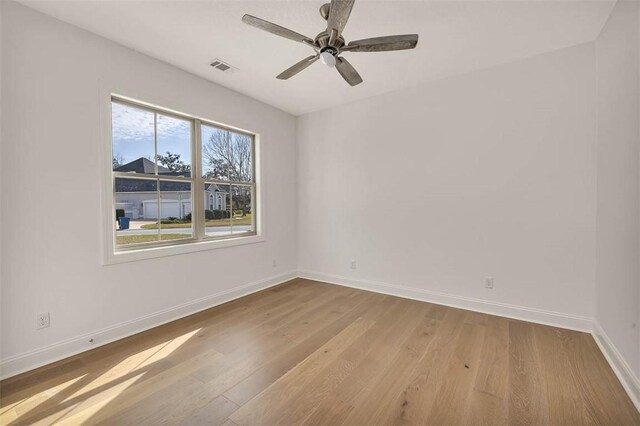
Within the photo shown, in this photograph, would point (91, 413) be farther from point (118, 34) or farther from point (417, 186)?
point (417, 186)

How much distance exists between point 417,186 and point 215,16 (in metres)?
2.76

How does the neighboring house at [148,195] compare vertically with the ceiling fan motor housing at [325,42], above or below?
below

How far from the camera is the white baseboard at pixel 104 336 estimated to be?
2.01 m

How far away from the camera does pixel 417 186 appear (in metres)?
3.52

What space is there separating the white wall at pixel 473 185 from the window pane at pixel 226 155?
1145 millimetres

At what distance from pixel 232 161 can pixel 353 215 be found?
1.89 m

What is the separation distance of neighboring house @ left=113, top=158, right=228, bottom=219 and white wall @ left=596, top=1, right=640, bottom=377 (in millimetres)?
3886

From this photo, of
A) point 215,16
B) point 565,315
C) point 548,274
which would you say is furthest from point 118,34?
point 565,315

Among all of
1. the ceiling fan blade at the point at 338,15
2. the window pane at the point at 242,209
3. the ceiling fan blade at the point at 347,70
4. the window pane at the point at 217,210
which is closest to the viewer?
the ceiling fan blade at the point at 338,15

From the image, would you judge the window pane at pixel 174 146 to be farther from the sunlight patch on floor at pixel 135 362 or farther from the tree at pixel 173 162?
the sunlight patch on floor at pixel 135 362

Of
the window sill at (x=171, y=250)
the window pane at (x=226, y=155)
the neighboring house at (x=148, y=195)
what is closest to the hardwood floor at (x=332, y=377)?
the window sill at (x=171, y=250)

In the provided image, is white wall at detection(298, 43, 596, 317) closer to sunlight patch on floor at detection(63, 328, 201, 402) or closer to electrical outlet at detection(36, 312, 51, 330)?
sunlight patch on floor at detection(63, 328, 201, 402)

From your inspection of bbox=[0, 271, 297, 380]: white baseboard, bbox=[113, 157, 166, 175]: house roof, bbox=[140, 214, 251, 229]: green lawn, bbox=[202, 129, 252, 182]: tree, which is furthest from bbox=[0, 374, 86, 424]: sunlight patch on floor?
bbox=[202, 129, 252, 182]: tree

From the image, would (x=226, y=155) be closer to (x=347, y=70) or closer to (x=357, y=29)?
(x=347, y=70)
